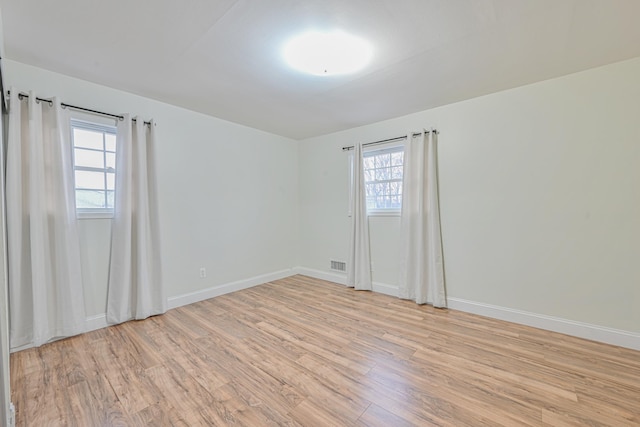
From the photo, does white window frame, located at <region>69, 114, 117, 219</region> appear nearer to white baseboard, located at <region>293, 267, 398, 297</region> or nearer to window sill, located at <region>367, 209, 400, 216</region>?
white baseboard, located at <region>293, 267, 398, 297</region>

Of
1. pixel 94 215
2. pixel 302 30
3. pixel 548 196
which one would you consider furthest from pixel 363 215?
pixel 94 215

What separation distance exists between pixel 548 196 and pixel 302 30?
2.75 metres

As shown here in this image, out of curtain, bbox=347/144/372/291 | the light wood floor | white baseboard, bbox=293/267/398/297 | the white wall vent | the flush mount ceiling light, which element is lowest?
the light wood floor

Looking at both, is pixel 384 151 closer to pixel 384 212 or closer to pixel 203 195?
pixel 384 212

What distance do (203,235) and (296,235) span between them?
180 cm

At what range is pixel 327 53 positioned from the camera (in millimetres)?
2154

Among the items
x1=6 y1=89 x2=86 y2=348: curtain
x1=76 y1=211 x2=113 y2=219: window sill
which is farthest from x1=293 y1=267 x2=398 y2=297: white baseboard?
x1=6 y1=89 x2=86 y2=348: curtain

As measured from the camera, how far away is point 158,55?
222 centimetres

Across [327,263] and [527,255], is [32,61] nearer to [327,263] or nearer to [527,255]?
[327,263]

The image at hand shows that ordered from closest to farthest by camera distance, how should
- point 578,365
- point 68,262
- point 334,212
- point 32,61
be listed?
point 578,365 → point 32,61 → point 68,262 → point 334,212

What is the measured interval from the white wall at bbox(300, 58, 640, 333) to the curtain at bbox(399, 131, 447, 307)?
0.14 metres

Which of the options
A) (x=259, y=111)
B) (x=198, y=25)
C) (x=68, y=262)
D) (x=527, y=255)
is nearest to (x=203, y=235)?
(x=68, y=262)

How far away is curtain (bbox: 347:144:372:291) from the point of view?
4027mm

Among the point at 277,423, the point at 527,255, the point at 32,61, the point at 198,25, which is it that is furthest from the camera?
the point at 527,255
